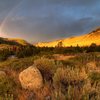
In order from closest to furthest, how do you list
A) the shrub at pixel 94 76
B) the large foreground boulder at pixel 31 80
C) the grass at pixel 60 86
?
the grass at pixel 60 86
the large foreground boulder at pixel 31 80
the shrub at pixel 94 76

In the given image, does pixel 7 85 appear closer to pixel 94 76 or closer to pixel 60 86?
pixel 60 86

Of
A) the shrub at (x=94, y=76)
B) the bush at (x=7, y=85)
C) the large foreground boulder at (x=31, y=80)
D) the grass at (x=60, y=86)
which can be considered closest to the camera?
the grass at (x=60, y=86)

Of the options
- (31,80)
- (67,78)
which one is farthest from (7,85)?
(67,78)

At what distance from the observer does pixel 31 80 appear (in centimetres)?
1465

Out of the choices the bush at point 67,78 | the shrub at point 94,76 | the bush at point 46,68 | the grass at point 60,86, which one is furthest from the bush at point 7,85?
the shrub at point 94,76

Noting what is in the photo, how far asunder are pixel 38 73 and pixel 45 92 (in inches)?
60.7

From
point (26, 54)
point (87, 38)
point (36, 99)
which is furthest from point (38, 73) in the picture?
point (87, 38)

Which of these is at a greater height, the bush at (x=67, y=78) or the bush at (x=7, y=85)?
the bush at (x=67, y=78)

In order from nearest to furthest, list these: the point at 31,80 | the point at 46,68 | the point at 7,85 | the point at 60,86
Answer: the point at 60,86
the point at 7,85
the point at 31,80
the point at 46,68

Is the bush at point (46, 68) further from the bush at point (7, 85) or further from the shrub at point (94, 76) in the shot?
the shrub at point (94, 76)

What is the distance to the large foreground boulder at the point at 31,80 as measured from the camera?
14496 millimetres

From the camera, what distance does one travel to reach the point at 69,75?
1462 centimetres

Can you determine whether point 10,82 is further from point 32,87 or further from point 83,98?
point 83,98

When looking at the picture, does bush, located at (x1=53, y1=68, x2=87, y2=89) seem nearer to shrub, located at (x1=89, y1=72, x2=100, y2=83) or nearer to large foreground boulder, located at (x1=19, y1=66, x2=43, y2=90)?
shrub, located at (x1=89, y1=72, x2=100, y2=83)
